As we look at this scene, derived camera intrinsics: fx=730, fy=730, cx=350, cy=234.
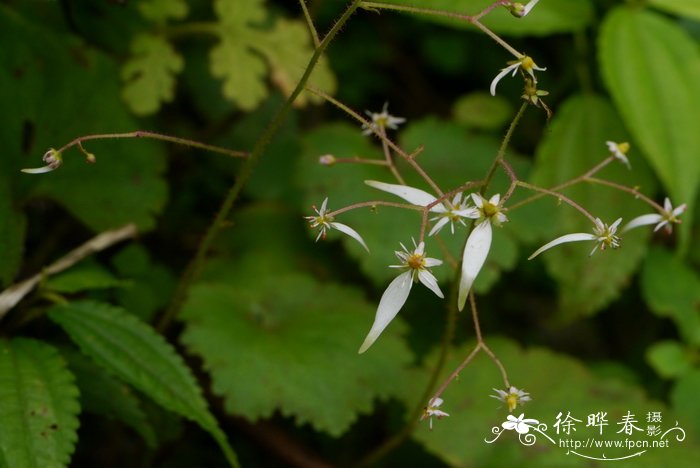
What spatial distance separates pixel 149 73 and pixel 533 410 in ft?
5.28

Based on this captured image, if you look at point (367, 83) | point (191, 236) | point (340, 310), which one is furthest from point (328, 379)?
point (367, 83)

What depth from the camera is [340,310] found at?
239 cm

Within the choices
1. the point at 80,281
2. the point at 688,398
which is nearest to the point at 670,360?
the point at 688,398

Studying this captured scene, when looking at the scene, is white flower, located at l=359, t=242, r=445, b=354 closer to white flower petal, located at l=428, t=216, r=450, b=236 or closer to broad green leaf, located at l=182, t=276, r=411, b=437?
white flower petal, located at l=428, t=216, r=450, b=236

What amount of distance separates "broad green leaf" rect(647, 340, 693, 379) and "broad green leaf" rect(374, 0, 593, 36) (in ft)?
3.91

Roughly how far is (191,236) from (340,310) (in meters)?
0.77

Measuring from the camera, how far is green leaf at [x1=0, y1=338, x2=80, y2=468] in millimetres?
1423

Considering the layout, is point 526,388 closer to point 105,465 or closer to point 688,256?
point 688,256

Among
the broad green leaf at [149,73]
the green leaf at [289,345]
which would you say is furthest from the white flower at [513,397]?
the broad green leaf at [149,73]

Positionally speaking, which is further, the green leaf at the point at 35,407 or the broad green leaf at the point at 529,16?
the broad green leaf at the point at 529,16

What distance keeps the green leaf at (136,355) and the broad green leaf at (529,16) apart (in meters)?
1.36

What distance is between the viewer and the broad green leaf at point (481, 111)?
9.61 ft

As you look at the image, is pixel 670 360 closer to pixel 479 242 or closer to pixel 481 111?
pixel 481 111

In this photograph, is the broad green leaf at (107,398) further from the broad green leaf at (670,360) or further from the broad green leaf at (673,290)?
the broad green leaf at (673,290)
